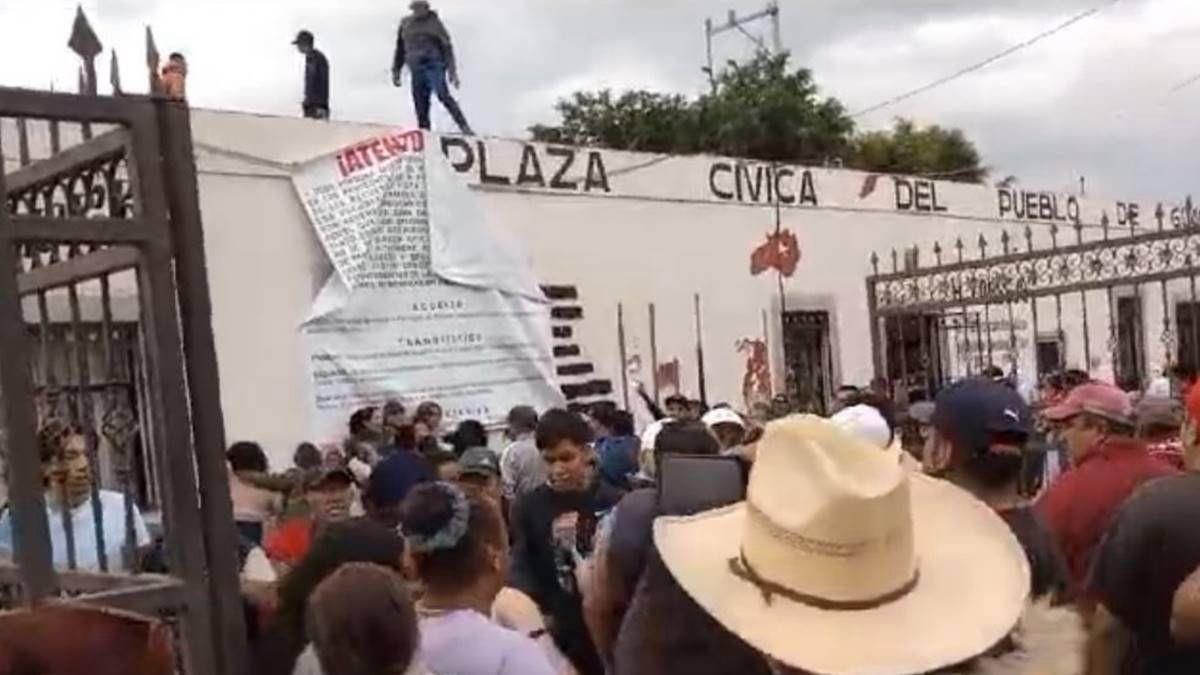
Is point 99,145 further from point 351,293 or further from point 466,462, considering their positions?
point 351,293

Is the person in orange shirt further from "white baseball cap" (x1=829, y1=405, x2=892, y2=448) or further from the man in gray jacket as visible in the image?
the man in gray jacket

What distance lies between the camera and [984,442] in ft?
13.5

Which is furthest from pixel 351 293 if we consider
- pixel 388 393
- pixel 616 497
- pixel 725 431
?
pixel 616 497

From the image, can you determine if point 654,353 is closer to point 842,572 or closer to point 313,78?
point 313,78

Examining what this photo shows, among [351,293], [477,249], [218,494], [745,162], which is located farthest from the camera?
[745,162]

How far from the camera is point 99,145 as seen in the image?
134 inches

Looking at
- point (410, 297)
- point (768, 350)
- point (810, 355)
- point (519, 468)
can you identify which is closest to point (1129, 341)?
point (810, 355)

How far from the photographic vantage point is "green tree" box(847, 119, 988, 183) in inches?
1453

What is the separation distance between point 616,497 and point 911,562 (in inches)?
131

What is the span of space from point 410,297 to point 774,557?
9847mm

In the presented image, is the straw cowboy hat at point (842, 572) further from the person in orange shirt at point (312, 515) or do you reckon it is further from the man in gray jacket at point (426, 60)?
the man in gray jacket at point (426, 60)

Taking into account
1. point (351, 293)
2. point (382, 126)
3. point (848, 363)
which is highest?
point (382, 126)

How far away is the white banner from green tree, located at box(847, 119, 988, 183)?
24.2 metres

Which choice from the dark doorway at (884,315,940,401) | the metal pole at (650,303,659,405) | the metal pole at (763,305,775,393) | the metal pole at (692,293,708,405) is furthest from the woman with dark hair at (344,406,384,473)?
the dark doorway at (884,315,940,401)
